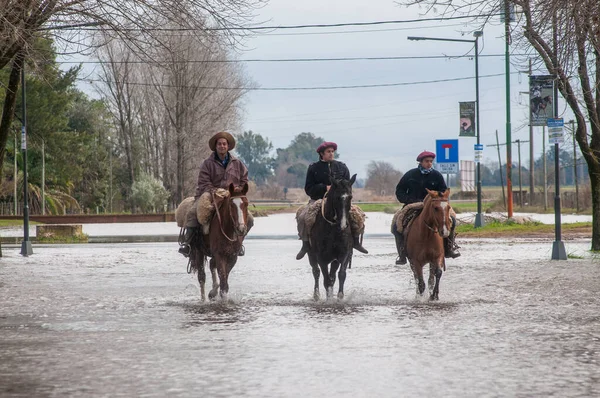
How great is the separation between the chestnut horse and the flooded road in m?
0.60

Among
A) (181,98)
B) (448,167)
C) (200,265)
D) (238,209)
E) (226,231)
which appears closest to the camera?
(238,209)

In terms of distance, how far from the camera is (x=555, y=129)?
24.7 meters

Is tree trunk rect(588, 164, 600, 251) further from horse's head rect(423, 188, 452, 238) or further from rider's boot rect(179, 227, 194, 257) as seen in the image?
rider's boot rect(179, 227, 194, 257)

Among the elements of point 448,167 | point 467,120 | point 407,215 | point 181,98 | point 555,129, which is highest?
point 181,98

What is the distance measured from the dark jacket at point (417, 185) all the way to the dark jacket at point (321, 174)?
1.11 m

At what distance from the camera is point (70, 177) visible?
3076 inches

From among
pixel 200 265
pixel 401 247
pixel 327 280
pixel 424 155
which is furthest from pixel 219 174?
pixel 424 155

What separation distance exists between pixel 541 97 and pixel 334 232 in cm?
1145

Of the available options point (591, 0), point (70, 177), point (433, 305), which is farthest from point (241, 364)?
point (70, 177)

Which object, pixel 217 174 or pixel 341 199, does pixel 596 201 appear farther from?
pixel 217 174

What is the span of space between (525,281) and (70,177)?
2461 inches

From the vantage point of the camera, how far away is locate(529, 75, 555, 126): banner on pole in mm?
24984

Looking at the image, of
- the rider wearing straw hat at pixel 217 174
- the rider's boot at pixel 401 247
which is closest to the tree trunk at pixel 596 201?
the rider's boot at pixel 401 247

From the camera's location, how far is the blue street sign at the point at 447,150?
1602 inches
